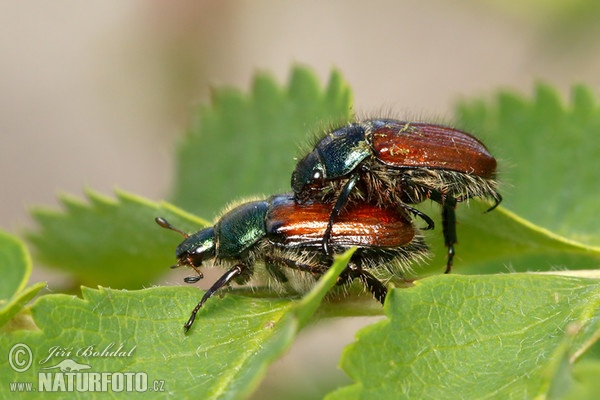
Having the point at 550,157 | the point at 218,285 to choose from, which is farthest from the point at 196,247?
the point at 550,157

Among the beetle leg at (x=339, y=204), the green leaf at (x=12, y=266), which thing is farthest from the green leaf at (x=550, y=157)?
the green leaf at (x=12, y=266)

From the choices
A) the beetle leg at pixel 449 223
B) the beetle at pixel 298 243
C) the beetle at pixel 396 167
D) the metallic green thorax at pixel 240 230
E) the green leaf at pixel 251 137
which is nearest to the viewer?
the beetle at pixel 298 243

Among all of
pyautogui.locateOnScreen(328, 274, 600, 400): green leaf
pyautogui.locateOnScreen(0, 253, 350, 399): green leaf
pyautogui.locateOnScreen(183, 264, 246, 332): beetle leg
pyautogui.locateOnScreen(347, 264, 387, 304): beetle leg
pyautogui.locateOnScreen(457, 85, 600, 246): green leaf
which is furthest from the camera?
pyautogui.locateOnScreen(457, 85, 600, 246): green leaf

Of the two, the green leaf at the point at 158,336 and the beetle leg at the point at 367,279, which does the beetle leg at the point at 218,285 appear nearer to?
the green leaf at the point at 158,336

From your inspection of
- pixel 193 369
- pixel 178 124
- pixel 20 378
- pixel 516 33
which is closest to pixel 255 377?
pixel 193 369

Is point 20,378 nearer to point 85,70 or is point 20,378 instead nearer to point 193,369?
point 193,369

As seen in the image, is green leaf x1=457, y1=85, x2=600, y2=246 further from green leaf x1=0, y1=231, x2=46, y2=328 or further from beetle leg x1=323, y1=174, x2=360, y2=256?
green leaf x1=0, y1=231, x2=46, y2=328

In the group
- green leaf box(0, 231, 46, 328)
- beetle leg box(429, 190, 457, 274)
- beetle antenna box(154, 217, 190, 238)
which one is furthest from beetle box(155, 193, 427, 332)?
green leaf box(0, 231, 46, 328)
